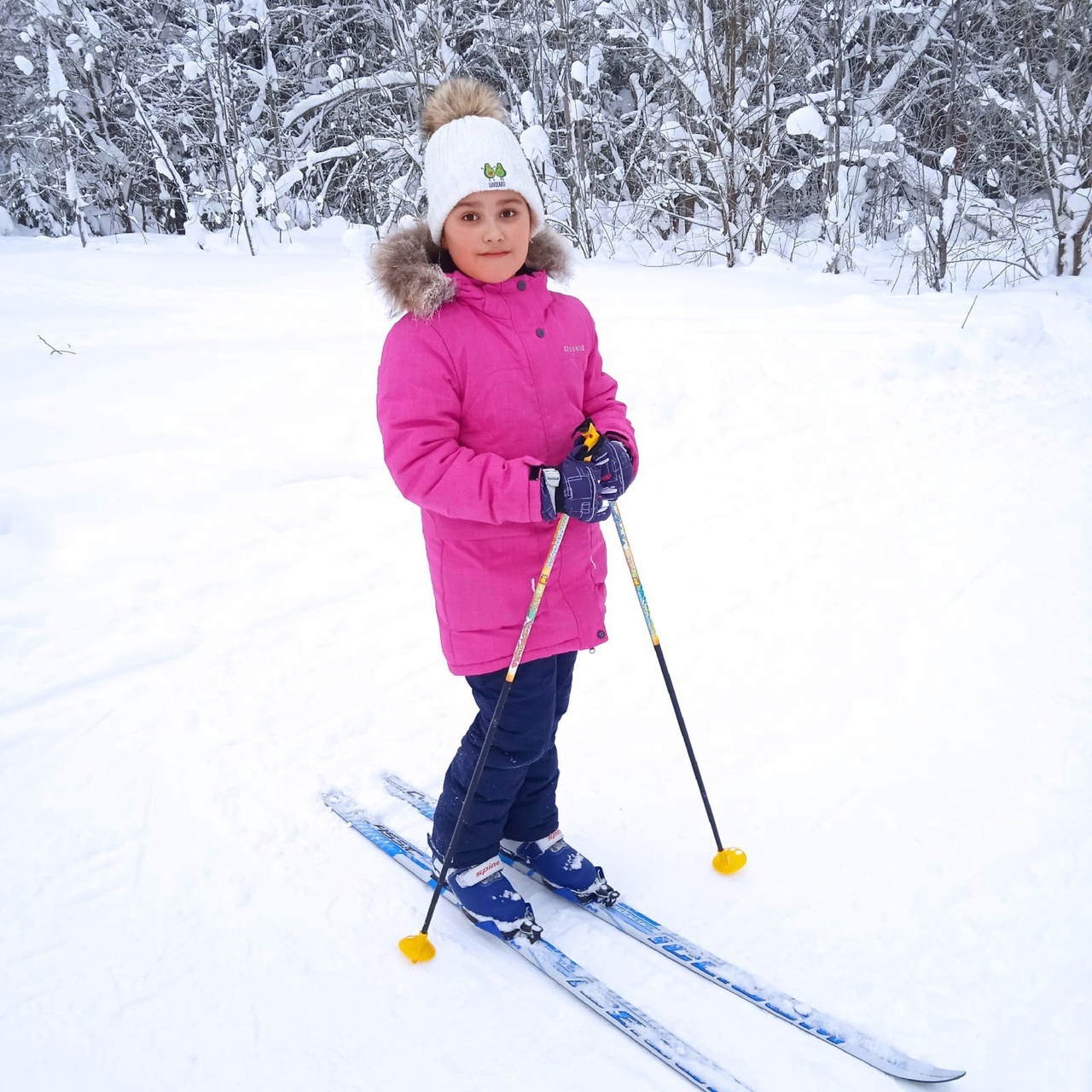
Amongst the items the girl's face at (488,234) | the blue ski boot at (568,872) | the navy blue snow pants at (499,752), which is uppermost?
→ the girl's face at (488,234)

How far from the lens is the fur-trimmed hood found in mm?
1707

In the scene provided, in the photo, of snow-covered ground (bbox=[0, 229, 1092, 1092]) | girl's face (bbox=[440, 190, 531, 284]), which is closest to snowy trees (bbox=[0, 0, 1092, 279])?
snow-covered ground (bbox=[0, 229, 1092, 1092])

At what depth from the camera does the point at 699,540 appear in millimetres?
3842

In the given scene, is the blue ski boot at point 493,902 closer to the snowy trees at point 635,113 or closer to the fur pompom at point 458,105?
the fur pompom at point 458,105

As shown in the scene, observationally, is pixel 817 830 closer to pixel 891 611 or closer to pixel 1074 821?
pixel 1074 821

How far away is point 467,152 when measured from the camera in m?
1.73

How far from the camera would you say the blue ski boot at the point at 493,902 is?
195 centimetres

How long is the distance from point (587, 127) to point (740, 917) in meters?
10.4

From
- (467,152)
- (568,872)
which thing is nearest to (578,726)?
(568,872)

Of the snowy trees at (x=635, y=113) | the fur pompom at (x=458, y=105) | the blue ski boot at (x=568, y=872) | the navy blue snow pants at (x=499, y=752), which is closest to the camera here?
the fur pompom at (x=458, y=105)

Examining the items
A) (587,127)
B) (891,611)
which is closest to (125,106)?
(587,127)

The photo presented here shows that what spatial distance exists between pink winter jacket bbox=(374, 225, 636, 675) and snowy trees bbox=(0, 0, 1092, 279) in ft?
22.0

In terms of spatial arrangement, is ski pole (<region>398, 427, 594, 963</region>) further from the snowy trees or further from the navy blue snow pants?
the snowy trees

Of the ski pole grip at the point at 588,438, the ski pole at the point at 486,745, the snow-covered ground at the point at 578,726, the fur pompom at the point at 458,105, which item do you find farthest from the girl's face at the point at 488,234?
the snow-covered ground at the point at 578,726
